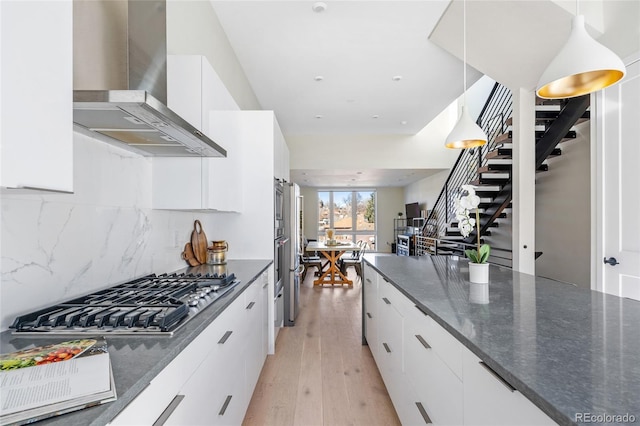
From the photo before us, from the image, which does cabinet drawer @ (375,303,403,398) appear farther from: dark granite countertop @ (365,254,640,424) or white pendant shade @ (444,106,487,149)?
white pendant shade @ (444,106,487,149)

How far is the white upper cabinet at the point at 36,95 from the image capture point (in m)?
0.70

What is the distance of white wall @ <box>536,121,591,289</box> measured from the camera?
374 centimetres

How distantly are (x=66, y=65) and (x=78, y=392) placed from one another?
799mm

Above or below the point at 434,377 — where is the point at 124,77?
above

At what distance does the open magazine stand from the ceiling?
297 cm

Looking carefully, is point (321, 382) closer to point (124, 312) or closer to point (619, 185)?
point (124, 312)

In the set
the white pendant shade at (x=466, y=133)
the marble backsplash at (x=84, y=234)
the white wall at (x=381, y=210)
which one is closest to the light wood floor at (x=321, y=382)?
the marble backsplash at (x=84, y=234)

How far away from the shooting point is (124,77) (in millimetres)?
1370

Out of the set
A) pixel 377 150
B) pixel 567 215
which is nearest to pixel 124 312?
pixel 567 215

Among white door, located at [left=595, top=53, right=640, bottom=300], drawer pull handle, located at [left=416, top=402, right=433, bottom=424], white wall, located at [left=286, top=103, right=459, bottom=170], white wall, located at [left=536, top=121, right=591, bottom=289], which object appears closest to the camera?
drawer pull handle, located at [left=416, top=402, right=433, bottom=424]

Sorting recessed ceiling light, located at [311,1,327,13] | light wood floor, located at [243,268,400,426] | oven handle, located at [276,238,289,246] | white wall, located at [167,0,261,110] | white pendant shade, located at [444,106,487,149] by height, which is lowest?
light wood floor, located at [243,268,400,426]

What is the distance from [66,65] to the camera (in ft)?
2.82

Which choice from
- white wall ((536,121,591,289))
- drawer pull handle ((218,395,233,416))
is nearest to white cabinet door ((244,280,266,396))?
drawer pull handle ((218,395,233,416))

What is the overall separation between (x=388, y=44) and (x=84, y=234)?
3.37 metres
